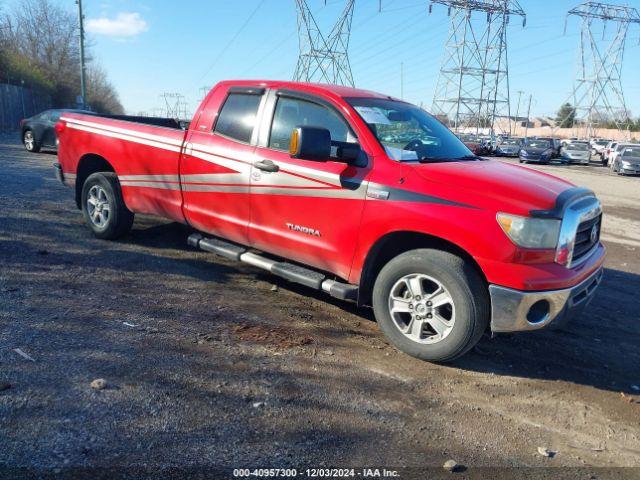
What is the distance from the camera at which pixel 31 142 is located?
55.4 ft

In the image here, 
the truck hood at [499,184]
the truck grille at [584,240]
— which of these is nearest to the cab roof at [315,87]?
the truck hood at [499,184]

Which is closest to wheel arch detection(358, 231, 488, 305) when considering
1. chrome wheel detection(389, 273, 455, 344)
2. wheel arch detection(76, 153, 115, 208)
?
chrome wheel detection(389, 273, 455, 344)

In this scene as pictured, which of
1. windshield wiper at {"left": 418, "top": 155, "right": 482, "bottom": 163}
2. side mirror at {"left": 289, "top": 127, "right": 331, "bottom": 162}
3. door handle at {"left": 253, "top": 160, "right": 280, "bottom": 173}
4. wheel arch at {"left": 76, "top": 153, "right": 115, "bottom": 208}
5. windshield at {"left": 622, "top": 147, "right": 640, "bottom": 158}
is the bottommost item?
wheel arch at {"left": 76, "top": 153, "right": 115, "bottom": 208}

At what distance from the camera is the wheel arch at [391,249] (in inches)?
152

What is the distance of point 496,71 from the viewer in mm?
56688

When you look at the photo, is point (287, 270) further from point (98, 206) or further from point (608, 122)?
point (608, 122)

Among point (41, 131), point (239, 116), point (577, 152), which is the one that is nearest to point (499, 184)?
point (239, 116)

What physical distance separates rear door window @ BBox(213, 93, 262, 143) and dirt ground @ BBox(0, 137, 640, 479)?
5.03 ft

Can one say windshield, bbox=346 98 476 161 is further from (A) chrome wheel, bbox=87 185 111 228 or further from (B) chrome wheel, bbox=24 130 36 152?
(B) chrome wheel, bbox=24 130 36 152

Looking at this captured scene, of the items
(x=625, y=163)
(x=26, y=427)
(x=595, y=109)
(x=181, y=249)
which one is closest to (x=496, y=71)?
(x=595, y=109)

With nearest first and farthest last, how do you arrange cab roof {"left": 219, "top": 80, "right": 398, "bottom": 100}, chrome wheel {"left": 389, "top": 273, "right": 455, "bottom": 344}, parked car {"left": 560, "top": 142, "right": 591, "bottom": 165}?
chrome wheel {"left": 389, "top": 273, "right": 455, "bottom": 344} < cab roof {"left": 219, "top": 80, "right": 398, "bottom": 100} < parked car {"left": 560, "top": 142, "right": 591, "bottom": 165}

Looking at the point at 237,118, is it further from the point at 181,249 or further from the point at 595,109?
the point at 595,109

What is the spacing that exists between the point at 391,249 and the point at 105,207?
3.79 metres

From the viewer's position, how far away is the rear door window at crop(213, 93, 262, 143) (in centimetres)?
496
